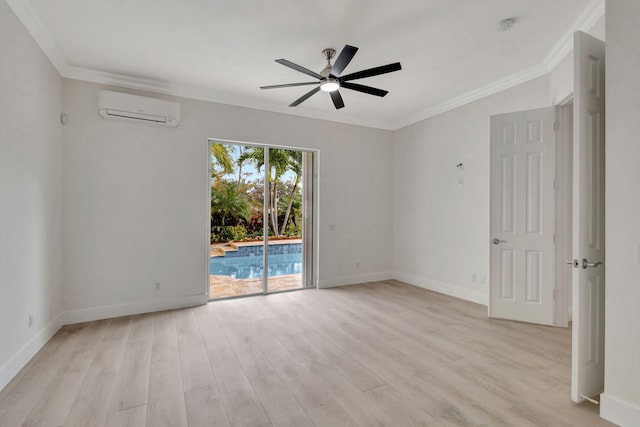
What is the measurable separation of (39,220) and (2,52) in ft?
4.90

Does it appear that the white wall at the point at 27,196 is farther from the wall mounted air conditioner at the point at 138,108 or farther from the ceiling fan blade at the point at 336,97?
the ceiling fan blade at the point at 336,97

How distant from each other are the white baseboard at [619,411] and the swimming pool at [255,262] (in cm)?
399

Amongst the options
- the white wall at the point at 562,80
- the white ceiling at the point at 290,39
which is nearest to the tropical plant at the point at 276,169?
the white ceiling at the point at 290,39

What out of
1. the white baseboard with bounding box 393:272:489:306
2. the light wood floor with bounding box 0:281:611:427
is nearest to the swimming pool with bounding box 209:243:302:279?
the light wood floor with bounding box 0:281:611:427

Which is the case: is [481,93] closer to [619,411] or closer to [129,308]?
[619,411]

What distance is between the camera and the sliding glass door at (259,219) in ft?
15.0

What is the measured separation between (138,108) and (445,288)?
506 centimetres

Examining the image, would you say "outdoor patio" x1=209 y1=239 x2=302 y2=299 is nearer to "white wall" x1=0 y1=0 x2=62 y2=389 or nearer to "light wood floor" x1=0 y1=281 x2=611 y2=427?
"light wood floor" x1=0 y1=281 x2=611 y2=427

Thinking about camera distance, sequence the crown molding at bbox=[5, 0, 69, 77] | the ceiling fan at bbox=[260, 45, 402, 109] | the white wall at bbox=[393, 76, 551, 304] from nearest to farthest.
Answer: the crown molding at bbox=[5, 0, 69, 77] → the ceiling fan at bbox=[260, 45, 402, 109] → the white wall at bbox=[393, 76, 551, 304]

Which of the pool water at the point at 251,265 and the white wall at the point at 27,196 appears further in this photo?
the pool water at the point at 251,265

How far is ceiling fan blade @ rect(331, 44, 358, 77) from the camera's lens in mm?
2342

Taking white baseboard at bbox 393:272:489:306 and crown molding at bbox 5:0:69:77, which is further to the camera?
white baseboard at bbox 393:272:489:306

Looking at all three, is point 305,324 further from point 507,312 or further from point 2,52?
point 2,52

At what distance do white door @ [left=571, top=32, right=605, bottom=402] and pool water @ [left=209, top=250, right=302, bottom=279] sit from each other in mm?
3827
